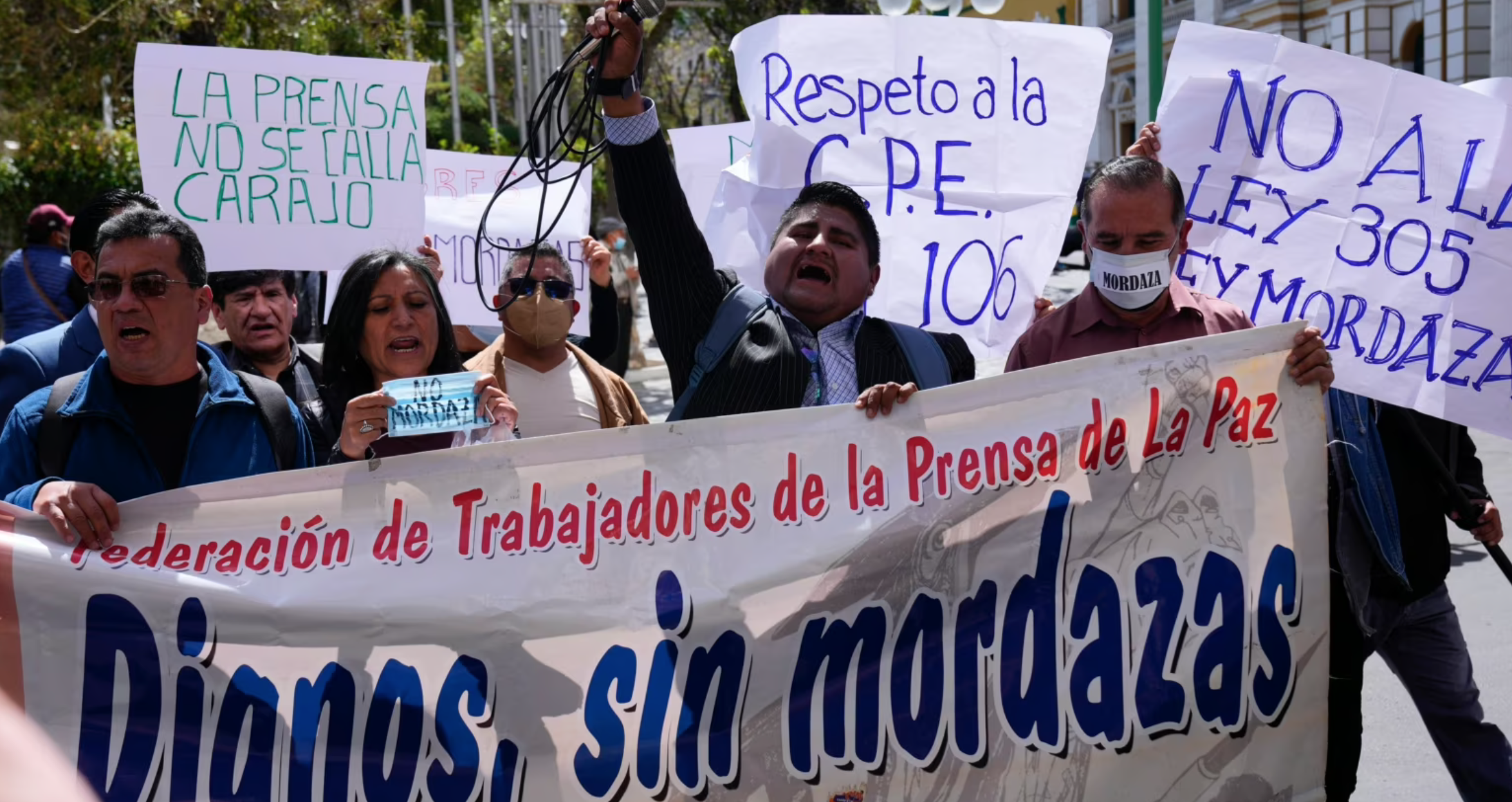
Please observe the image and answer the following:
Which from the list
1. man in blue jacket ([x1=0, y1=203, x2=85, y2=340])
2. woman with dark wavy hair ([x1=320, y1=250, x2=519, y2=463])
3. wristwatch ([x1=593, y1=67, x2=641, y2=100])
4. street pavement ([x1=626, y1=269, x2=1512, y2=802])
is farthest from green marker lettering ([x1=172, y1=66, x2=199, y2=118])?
street pavement ([x1=626, y1=269, x2=1512, y2=802])

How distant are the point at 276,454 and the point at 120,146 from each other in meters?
21.1

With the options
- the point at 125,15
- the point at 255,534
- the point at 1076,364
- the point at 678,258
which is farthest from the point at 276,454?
the point at 125,15

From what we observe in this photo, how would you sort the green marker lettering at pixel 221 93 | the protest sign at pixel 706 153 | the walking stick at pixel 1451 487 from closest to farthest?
the walking stick at pixel 1451 487
the green marker lettering at pixel 221 93
the protest sign at pixel 706 153

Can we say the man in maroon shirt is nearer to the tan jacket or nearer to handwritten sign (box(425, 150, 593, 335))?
the tan jacket

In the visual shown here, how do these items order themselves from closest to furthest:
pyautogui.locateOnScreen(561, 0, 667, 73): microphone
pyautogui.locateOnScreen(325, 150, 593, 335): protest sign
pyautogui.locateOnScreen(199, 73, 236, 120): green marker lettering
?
pyautogui.locateOnScreen(561, 0, 667, 73): microphone
pyautogui.locateOnScreen(199, 73, 236, 120): green marker lettering
pyautogui.locateOnScreen(325, 150, 593, 335): protest sign

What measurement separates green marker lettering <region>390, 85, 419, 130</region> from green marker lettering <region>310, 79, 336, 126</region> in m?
0.23

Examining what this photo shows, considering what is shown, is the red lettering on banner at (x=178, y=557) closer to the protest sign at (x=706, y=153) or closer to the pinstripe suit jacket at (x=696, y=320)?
the pinstripe suit jacket at (x=696, y=320)

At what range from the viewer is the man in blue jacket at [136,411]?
285cm

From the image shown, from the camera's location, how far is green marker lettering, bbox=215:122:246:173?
198 inches

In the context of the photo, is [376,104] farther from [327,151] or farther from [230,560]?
[230,560]

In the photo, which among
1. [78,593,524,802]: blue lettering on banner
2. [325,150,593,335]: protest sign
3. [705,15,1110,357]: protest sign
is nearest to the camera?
[78,593,524,802]: blue lettering on banner

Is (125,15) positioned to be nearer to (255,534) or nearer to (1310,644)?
(255,534)

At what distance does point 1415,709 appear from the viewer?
4.96 meters

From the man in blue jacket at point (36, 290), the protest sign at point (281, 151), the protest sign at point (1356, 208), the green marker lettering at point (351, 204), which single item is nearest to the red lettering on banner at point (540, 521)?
the protest sign at point (1356, 208)
